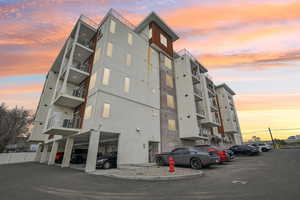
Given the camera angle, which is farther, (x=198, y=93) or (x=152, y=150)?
(x=198, y=93)

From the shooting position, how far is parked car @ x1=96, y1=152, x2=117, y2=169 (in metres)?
→ 12.5

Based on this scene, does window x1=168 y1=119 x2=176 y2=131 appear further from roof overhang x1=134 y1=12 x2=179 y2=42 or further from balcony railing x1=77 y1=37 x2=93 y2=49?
roof overhang x1=134 y1=12 x2=179 y2=42

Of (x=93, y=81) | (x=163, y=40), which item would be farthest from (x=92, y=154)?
(x=163, y=40)

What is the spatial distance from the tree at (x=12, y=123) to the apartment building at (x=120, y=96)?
28.0 feet

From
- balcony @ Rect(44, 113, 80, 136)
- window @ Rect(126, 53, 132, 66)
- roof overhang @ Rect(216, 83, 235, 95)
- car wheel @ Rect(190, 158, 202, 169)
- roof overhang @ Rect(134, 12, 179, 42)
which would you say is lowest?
car wheel @ Rect(190, 158, 202, 169)

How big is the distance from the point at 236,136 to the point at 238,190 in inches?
1700

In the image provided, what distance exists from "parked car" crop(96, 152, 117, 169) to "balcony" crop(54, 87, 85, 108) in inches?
264

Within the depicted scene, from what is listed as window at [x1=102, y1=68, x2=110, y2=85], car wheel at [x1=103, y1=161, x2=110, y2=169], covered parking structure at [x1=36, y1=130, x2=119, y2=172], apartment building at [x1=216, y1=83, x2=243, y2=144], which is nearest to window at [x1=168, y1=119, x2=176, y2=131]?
covered parking structure at [x1=36, y1=130, x2=119, y2=172]

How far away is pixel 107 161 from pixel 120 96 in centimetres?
676

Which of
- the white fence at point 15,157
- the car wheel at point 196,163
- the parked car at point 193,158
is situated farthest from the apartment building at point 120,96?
the car wheel at point 196,163

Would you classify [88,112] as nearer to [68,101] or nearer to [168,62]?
[68,101]

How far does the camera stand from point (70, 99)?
15023 mm

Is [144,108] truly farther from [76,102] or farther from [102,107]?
[76,102]

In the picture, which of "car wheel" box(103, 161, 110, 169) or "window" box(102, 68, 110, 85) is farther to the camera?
"window" box(102, 68, 110, 85)
